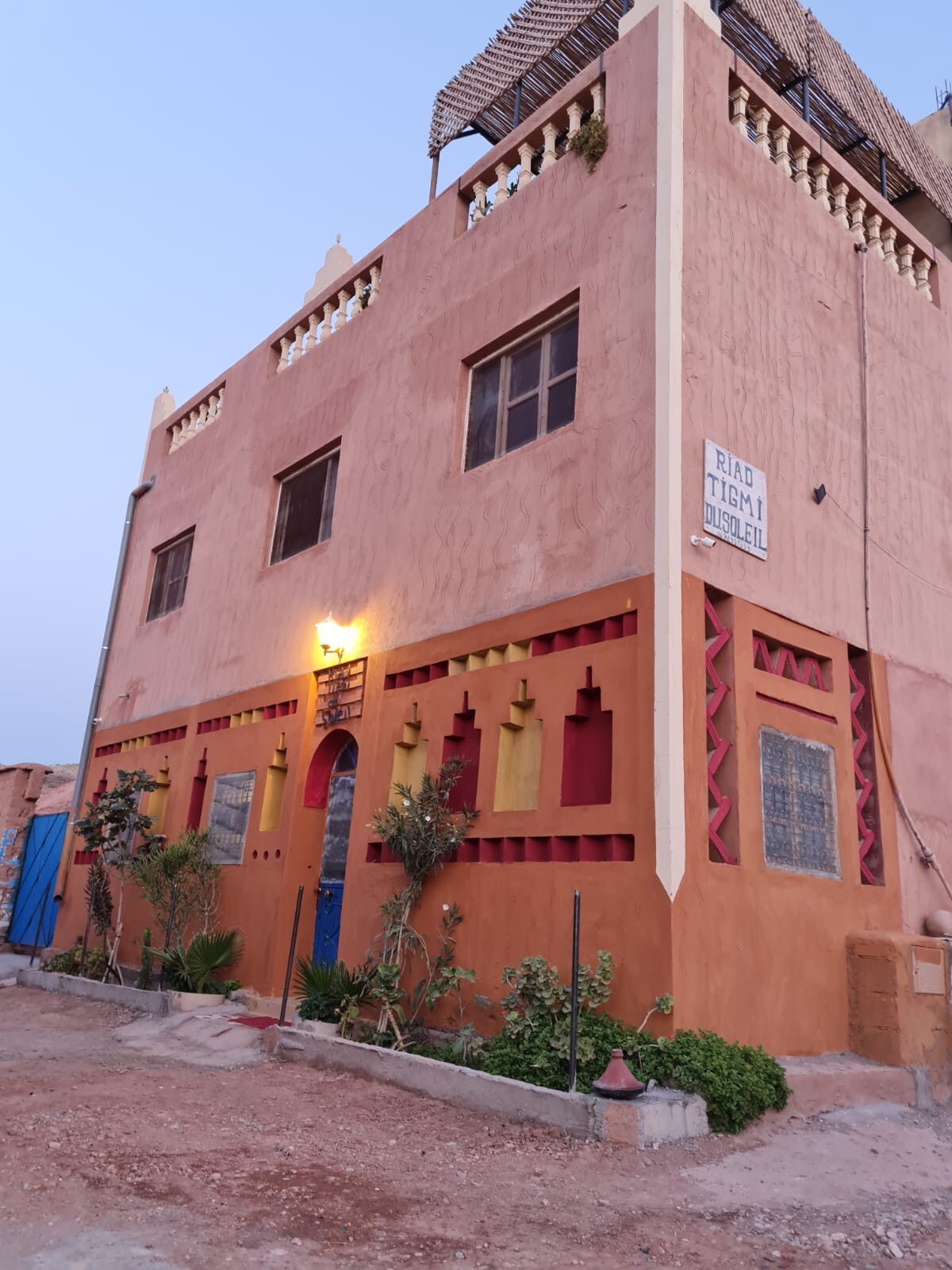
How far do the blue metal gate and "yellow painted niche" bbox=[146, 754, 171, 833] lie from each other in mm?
3164

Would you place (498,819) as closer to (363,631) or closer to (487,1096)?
(487,1096)

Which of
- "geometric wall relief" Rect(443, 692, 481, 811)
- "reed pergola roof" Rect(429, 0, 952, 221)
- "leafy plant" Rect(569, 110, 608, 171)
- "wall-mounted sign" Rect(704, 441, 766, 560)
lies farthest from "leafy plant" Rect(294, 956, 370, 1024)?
"reed pergola roof" Rect(429, 0, 952, 221)

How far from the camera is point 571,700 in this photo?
23.1 feet

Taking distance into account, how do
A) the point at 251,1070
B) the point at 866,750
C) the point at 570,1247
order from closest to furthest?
the point at 570,1247 → the point at 251,1070 → the point at 866,750

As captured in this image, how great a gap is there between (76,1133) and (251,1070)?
7.21ft

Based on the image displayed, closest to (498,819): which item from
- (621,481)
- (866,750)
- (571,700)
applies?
(571,700)

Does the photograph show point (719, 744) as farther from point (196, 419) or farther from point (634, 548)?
point (196, 419)

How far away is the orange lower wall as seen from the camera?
20.2ft

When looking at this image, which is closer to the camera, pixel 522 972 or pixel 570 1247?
pixel 570 1247

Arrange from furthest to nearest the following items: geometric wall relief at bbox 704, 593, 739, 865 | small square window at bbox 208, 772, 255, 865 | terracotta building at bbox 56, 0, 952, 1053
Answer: small square window at bbox 208, 772, 255, 865, terracotta building at bbox 56, 0, 952, 1053, geometric wall relief at bbox 704, 593, 739, 865

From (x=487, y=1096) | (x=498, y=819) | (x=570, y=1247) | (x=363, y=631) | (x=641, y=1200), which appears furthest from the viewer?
(x=363, y=631)

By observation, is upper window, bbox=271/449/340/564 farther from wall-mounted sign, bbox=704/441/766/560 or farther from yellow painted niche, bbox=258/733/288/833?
wall-mounted sign, bbox=704/441/766/560

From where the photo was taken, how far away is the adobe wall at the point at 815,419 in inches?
301

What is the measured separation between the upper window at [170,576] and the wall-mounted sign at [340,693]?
464 centimetres
